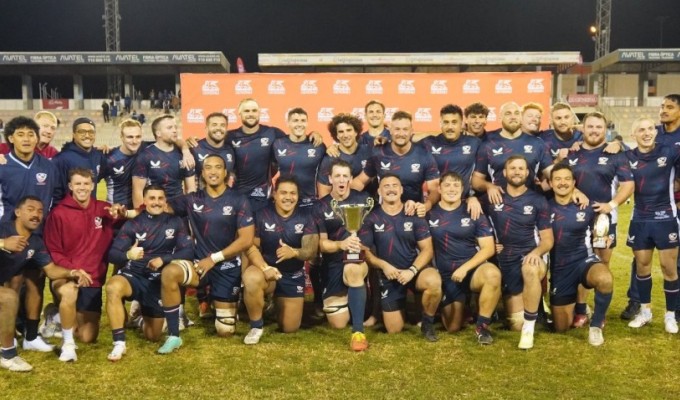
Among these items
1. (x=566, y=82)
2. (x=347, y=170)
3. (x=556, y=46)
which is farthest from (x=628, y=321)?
(x=556, y=46)

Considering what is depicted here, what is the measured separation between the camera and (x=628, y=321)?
17.8ft

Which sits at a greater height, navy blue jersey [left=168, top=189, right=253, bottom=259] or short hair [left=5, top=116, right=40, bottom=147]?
short hair [left=5, top=116, right=40, bottom=147]

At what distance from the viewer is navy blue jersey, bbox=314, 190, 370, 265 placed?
527 centimetres

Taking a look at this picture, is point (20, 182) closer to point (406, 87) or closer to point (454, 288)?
point (454, 288)

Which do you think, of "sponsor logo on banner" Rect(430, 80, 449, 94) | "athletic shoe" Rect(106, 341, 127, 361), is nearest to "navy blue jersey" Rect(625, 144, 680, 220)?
"athletic shoe" Rect(106, 341, 127, 361)

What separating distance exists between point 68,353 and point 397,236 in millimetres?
2638

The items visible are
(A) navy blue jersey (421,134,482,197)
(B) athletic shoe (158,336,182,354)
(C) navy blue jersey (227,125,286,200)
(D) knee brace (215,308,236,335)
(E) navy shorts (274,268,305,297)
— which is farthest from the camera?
(C) navy blue jersey (227,125,286,200)

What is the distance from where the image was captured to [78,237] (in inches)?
192

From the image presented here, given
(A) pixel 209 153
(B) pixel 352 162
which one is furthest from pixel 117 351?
(B) pixel 352 162

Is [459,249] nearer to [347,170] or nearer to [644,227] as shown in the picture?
[347,170]

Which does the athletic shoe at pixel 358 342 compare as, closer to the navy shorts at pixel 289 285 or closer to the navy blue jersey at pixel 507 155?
the navy shorts at pixel 289 285

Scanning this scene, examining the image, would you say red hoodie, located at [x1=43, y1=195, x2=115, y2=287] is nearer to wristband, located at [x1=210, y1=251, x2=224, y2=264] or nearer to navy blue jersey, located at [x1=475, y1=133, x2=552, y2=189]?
wristband, located at [x1=210, y1=251, x2=224, y2=264]

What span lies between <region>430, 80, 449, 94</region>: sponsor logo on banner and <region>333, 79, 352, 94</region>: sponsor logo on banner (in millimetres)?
1702

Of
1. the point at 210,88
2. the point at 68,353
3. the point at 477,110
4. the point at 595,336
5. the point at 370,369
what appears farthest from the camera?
the point at 210,88
